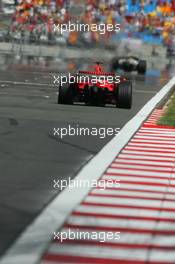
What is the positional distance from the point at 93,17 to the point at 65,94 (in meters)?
34.5

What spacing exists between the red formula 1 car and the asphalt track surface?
0.33 metres

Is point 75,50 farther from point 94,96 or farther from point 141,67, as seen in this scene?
point 94,96

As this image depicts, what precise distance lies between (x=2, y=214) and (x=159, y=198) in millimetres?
2025

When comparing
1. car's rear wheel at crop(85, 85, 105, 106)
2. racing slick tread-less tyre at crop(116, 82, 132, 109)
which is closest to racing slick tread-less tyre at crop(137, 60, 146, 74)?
car's rear wheel at crop(85, 85, 105, 106)

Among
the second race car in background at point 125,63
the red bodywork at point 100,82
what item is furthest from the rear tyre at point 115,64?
the red bodywork at point 100,82

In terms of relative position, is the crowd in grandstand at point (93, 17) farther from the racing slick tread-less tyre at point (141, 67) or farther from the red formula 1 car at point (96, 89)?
the red formula 1 car at point (96, 89)

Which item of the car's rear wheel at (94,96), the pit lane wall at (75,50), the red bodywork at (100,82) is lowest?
the pit lane wall at (75,50)

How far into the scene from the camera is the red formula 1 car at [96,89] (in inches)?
718

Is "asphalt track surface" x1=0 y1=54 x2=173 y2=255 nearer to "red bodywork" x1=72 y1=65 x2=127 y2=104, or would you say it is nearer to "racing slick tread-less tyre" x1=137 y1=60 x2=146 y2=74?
"red bodywork" x1=72 y1=65 x2=127 y2=104

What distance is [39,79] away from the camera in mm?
30547

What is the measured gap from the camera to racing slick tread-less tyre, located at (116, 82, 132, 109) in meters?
18.5

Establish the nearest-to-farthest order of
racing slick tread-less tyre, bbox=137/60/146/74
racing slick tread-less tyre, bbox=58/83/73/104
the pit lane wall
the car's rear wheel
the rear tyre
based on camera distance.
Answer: racing slick tread-less tyre, bbox=58/83/73/104 → the car's rear wheel → racing slick tread-less tyre, bbox=137/60/146/74 → the rear tyre → the pit lane wall

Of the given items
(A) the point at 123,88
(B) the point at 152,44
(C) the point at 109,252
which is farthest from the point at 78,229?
(B) the point at 152,44

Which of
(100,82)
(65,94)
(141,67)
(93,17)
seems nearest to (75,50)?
(93,17)
